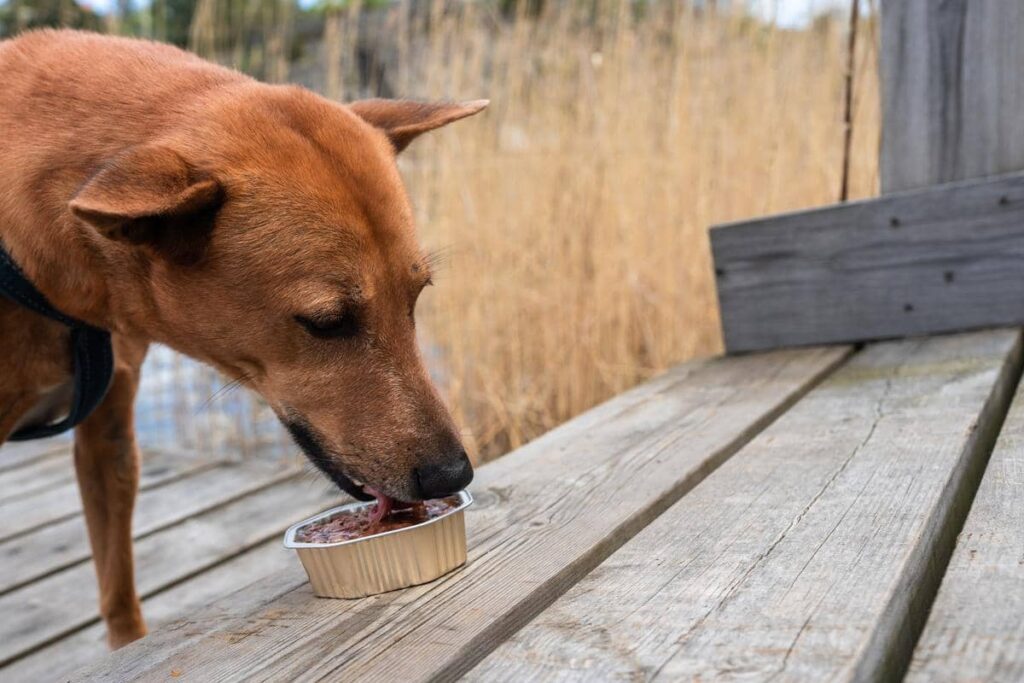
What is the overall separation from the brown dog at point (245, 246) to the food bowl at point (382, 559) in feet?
0.56

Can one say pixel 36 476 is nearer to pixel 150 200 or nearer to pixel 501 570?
pixel 150 200

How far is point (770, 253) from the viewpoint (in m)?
2.81

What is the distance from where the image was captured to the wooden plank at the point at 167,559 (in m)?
2.60

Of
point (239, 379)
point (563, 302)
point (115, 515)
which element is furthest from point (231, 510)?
point (239, 379)

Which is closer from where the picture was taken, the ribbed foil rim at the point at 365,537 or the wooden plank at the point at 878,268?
the ribbed foil rim at the point at 365,537

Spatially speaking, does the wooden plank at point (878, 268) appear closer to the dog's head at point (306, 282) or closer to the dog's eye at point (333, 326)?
the dog's head at point (306, 282)

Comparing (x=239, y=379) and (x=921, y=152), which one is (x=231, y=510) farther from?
(x=921, y=152)

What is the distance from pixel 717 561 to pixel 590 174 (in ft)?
8.82

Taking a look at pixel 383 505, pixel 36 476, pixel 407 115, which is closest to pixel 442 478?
pixel 383 505

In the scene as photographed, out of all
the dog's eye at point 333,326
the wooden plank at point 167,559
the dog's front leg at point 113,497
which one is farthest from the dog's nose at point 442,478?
the wooden plank at point 167,559

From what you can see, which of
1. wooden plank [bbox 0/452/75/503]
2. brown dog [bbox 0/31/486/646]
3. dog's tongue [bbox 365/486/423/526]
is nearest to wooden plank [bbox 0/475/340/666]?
wooden plank [bbox 0/452/75/503]

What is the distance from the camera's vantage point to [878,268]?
8.76ft

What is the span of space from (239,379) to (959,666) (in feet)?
4.28

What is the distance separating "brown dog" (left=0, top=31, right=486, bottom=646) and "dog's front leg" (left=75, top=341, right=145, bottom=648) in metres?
0.49
